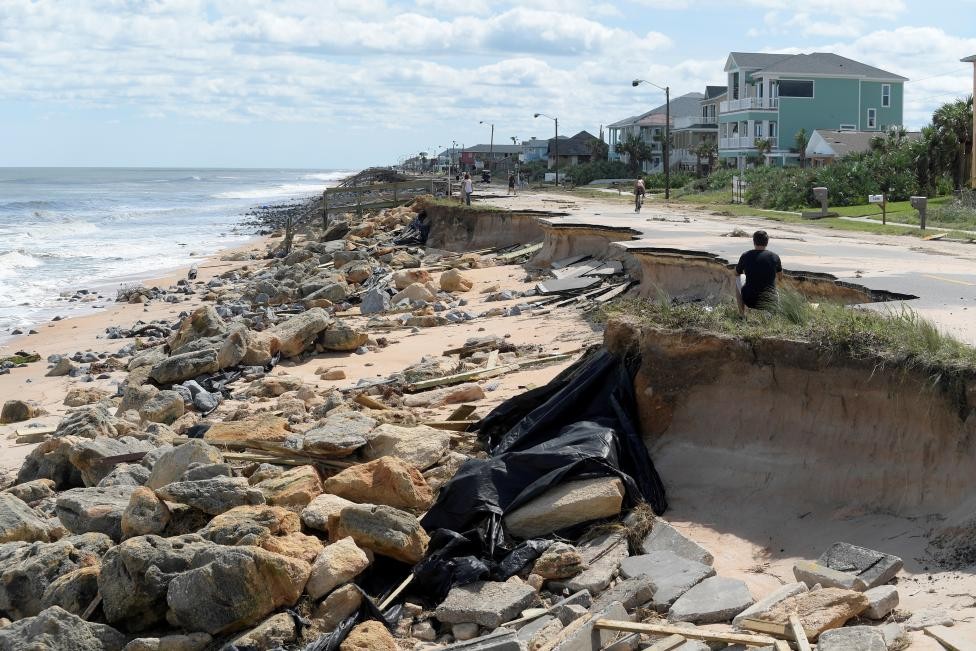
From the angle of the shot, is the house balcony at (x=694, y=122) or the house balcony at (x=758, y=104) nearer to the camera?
the house balcony at (x=758, y=104)

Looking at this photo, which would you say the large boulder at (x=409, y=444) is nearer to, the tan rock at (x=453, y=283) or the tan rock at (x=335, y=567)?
the tan rock at (x=335, y=567)

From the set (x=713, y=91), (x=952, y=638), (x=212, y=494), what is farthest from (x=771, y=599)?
(x=713, y=91)

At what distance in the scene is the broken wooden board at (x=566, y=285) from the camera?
66.4 feet

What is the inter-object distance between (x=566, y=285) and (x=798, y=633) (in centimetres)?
1480

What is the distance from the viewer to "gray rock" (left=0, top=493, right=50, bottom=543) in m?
9.07

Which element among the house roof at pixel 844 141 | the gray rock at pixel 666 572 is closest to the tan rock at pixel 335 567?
the gray rock at pixel 666 572

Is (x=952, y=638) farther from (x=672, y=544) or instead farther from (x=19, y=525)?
(x=19, y=525)

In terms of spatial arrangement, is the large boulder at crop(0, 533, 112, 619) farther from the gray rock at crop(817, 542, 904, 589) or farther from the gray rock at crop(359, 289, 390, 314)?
the gray rock at crop(359, 289, 390, 314)

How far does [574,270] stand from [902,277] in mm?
8545

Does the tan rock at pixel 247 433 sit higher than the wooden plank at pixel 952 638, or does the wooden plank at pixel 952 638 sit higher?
the tan rock at pixel 247 433

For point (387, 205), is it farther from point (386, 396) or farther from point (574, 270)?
point (386, 396)

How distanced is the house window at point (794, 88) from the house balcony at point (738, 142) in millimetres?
3026

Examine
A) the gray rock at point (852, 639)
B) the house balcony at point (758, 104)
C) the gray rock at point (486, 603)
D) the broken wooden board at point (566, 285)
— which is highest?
the house balcony at point (758, 104)

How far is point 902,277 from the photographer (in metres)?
14.9
